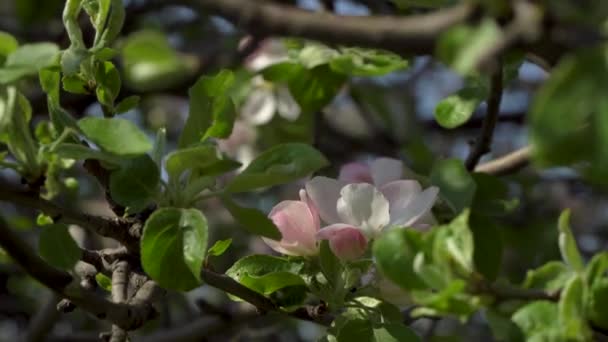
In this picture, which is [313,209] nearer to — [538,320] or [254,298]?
[254,298]

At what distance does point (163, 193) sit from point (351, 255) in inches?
7.9

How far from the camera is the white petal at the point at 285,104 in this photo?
6.51ft

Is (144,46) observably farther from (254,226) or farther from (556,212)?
(556,212)

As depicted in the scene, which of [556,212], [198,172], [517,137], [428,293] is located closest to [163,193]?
[198,172]

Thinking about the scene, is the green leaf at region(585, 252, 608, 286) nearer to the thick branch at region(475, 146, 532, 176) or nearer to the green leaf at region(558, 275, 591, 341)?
the green leaf at region(558, 275, 591, 341)

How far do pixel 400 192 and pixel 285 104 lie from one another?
838 mm

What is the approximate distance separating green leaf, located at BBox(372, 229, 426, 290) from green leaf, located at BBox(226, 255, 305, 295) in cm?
24

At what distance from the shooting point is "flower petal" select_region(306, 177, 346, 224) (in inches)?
45.9

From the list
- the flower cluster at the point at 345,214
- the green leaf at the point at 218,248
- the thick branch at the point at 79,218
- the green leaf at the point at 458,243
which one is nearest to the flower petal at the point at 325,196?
the flower cluster at the point at 345,214

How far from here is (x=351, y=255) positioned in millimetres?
1104

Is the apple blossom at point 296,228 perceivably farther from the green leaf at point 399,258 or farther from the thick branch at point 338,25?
the thick branch at point 338,25

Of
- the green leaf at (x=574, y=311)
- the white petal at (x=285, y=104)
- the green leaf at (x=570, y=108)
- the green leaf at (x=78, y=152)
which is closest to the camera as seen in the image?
the green leaf at (x=570, y=108)

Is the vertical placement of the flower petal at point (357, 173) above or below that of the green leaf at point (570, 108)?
below

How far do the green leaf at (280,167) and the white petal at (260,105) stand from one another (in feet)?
3.30
